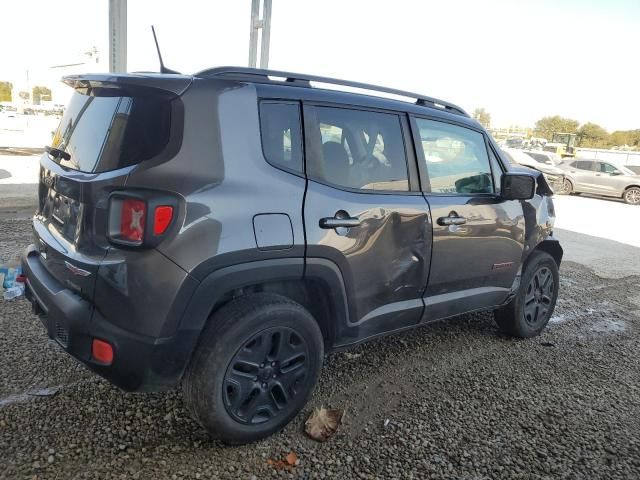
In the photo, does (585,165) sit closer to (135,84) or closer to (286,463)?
(286,463)

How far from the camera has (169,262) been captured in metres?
2.11

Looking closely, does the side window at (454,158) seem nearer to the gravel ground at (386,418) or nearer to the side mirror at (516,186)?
the side mirror at (516,186)

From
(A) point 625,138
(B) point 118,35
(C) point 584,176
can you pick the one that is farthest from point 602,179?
(A) point 625,138

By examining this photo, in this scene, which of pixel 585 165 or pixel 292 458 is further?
pixel 585 165

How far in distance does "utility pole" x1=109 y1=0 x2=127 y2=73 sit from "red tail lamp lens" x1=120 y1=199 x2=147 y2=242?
24.4ft

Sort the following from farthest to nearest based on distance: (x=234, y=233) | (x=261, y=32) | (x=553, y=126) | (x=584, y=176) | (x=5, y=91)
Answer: (x=5, y=91), (x=553, y=126), (x=584, y=176), (x=261, y=32), (x=234, y=233)

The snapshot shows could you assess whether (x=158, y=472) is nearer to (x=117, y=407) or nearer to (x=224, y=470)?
(x=224, y=470)

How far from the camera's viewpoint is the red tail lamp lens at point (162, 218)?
209 centimetres

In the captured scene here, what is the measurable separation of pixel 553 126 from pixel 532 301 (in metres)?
72.7

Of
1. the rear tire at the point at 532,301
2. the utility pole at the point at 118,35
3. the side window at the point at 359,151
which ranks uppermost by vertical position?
the utility pole at the point at 118,35

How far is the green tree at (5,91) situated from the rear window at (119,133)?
102 metres

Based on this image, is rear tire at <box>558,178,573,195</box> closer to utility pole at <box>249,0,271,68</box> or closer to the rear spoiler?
utility pole at <box>249,0,271,68</box>

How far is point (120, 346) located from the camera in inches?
84.2

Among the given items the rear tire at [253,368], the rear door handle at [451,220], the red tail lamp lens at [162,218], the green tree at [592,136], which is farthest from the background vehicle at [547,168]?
the green tree at [592,136]
